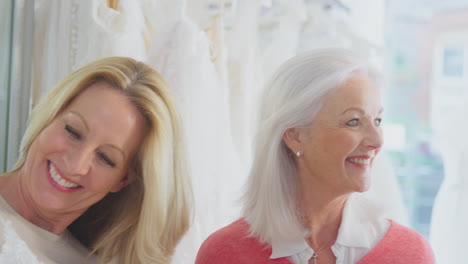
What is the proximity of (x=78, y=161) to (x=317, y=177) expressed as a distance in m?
0.48

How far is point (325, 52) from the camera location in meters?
1.14

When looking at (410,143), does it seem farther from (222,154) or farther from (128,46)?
(128,46)

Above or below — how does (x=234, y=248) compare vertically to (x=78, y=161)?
below

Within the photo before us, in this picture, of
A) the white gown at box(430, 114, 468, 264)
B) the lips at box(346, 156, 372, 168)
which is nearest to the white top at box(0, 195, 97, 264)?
the lips at box(346, 156, 372, 168)

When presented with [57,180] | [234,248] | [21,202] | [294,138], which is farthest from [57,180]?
[294,138]

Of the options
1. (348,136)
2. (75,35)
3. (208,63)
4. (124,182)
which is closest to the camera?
(348,136)

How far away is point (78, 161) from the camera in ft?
3.53

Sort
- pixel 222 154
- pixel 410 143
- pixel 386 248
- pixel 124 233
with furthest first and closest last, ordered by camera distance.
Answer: pixel 410 143 → pixel 222 154 → pixel 124 233 → pixel 386 248

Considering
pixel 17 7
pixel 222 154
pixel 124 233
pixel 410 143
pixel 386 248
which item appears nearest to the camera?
pixel 386 248

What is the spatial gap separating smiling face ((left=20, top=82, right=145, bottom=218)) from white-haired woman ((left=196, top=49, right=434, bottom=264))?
28cm

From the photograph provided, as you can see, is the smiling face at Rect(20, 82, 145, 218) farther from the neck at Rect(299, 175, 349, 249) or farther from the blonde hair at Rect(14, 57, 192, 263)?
the neck at Rect(299, 175, 349, 249)

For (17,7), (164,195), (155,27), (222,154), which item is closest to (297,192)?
(164,195)

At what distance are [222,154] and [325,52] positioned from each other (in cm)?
52

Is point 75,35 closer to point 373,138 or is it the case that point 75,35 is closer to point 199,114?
point 199,114
